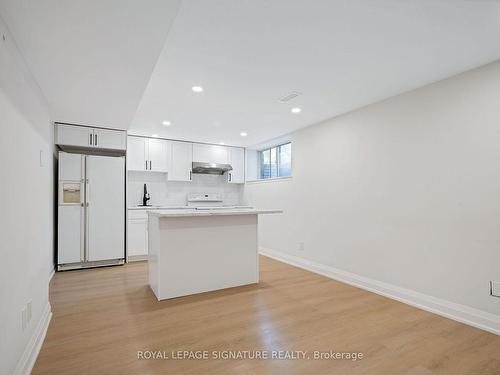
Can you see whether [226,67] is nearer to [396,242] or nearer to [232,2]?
[232,2]

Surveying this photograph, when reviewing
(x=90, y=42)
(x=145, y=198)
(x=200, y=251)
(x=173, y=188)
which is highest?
(x=90, y=42)

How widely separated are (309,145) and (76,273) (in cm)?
423

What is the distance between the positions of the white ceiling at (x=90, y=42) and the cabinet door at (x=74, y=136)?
1434mm

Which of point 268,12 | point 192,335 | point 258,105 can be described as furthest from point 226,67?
point 192,335

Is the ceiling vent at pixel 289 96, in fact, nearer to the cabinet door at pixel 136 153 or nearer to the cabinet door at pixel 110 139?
the cabinet door at pixel 110 139

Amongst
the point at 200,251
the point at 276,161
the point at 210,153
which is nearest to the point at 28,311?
the point at 200,251

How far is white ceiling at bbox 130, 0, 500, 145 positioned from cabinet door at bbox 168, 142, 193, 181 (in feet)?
6.75

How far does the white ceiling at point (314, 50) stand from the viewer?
1735 mm

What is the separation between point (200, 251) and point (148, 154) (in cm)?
292

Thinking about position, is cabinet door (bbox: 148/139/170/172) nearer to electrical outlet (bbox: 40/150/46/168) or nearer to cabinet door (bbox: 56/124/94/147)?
cabinet door (bbox: 56/124/94/147)

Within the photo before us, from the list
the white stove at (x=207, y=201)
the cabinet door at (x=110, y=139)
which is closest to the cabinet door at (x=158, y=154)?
the cabinet door at (x=110, y=139)

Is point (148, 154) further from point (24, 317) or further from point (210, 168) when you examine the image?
point (24, 317)

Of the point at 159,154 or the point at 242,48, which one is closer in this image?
the point at 242,48

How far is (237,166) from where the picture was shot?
6.26m
